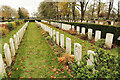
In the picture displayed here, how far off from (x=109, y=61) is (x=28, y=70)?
2.93 metres

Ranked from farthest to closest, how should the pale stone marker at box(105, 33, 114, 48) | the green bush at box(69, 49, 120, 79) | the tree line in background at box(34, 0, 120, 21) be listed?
the tree line in background at box(34, 0, 120, 21), the pale stone marker at box(105, 33, 114, 48), the green bush at box(69, 49, 120, 79)

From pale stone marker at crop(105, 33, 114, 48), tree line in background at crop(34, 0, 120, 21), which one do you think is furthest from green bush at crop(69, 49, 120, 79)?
tree line in background at crop(34, 0, 120, 21)

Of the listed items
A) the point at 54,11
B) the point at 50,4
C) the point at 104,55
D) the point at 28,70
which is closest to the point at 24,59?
the point at 28,70

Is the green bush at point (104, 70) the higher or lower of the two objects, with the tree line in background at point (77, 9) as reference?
lower

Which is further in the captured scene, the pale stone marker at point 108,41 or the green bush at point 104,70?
the pale stone marker at point 108,41

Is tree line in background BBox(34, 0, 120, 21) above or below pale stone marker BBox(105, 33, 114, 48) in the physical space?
above

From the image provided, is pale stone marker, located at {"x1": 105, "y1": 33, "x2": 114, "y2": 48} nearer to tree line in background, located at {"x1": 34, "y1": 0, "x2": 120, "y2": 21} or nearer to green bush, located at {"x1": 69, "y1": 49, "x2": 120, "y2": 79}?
green bush, located at {"x1": 69, "y1": 49, "x2": 120, "y2": 79}

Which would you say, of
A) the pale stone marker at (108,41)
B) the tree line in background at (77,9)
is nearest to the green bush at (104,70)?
→ the pale stone marker at (108,41)

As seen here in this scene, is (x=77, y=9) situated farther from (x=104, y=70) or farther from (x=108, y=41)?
(x=104, y=70)

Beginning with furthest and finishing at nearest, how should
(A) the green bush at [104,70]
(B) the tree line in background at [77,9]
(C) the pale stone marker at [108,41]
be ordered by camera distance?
(B) the tree line in background at [77,9] → (C) the pale stone marker at [108,41] → (A) the green bush at [104,70]

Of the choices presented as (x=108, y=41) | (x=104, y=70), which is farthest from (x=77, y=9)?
(x=104, y=70)

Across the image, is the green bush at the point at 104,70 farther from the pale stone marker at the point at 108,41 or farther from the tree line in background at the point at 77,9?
the tree line in background at the point at 77,9

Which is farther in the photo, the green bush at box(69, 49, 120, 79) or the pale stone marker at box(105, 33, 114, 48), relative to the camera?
the pale stone marker at box(105, 33, 114, 48)

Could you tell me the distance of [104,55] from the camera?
1.84m
